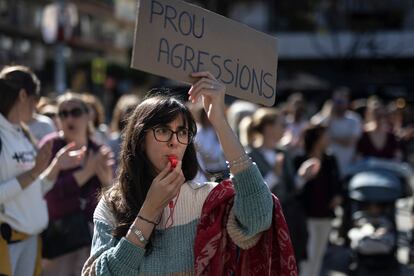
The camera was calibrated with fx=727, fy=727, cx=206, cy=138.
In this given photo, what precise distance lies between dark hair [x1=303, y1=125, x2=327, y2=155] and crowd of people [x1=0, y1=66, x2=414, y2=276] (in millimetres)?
11

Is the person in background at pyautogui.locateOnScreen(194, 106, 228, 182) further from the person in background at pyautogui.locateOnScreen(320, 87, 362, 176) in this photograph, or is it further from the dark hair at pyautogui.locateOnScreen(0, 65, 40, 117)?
the person in background at pyautogui.locateOnScreen(320, 87, 362, 176)

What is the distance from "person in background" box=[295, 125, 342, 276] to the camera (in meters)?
6.64

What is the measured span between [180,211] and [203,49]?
1.93ft

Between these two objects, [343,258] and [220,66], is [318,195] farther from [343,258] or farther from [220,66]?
[220,66]

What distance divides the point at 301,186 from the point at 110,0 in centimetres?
4945

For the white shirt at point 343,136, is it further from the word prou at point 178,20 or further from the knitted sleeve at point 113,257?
the knitted sleeve at point 113,257

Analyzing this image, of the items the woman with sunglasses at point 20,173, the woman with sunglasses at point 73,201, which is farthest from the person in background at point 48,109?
the woman with sunglasses at point 20,173

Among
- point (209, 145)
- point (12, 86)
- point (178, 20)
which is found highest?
point (178, 20)

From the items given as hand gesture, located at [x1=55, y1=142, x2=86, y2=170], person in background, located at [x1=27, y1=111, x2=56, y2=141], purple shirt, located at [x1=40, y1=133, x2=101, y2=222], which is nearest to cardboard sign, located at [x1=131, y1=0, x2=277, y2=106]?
hand gesture, located at [x1=55, y1=142, x2=86, y2=170]

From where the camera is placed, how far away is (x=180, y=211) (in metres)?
2.55

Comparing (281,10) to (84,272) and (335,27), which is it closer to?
(335,27)

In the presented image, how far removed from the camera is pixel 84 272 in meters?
2.52

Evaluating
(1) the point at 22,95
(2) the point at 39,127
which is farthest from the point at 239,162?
(2) the point at 39,127

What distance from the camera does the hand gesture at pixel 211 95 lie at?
8.05ft
